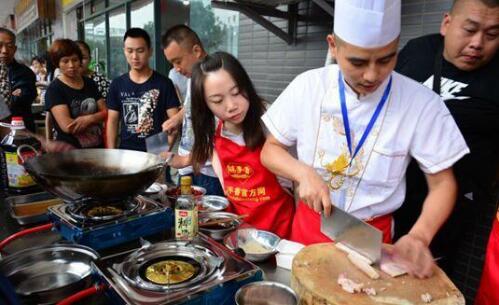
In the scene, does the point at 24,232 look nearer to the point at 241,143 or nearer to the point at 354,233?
the point at 241,143

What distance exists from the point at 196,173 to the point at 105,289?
1277mm

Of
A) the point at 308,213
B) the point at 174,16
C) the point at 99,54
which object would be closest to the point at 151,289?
the point at 308,213

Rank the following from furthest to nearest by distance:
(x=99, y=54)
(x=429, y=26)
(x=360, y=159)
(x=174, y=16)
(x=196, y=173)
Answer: (x=99, y=54)
(x=174, y=16)
(x=429, y=26)
(x=196, y=173)
(x=360, y=159)

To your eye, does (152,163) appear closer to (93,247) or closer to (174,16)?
(93,247)

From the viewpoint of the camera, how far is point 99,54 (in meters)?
10.2

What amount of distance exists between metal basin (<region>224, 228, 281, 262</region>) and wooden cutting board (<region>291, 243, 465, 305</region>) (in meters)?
0.16

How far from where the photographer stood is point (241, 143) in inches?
73.0

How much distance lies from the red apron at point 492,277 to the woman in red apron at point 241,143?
85 cm

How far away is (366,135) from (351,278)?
1.77 feet

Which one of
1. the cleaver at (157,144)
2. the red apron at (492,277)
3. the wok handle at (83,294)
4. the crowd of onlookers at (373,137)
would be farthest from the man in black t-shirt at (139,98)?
the red apron at (492,277)

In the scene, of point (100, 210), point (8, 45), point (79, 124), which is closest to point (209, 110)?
point (100, 210)

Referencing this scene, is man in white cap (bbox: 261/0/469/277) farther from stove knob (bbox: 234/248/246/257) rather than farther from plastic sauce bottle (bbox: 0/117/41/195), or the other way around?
plastic sauce bottle (bbox: 0/117/41/195)

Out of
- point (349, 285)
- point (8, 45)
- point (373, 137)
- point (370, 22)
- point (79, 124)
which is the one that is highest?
point (8, 45)

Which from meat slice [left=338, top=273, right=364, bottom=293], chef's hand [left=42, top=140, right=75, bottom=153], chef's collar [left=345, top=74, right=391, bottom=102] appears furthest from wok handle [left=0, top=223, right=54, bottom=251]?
chef's collar [left=345, top=74, right=391, bottom=102]
